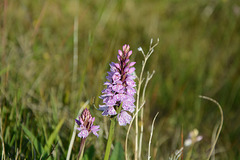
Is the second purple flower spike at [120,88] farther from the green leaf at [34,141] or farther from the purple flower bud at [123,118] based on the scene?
the green leaf at [34,141]

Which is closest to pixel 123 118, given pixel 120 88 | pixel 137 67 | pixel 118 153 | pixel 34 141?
pixel 120 88

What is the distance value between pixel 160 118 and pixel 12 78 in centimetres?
148

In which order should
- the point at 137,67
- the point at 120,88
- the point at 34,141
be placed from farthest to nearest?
the point at 137,67
the point at 34,141
the point at 120,88

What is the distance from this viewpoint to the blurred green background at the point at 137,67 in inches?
78.5

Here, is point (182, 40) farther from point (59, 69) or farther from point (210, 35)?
point (59, 69)

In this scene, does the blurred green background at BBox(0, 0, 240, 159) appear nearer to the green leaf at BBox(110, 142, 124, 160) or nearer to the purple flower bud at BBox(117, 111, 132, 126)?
the green leaf at BBox(110, 142, 124, 160)

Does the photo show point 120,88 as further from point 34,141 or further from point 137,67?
point 137,67

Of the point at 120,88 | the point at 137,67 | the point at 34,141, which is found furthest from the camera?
the point at 137,67

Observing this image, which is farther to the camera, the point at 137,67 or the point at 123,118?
the point at 137,67

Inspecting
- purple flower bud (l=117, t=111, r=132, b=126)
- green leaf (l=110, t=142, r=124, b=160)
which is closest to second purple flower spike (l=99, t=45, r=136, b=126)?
purple flower bud (l=117, t=111, r=132, b=126)

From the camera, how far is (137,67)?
3230 millimetres

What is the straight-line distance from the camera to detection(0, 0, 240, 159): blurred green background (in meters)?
1.99

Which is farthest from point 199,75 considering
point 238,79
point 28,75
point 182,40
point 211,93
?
point 28,75

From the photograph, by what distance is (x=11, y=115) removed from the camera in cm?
176
